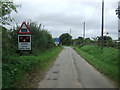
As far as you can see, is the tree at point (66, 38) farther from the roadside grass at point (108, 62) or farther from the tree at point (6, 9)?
the tree at point (6, 9)

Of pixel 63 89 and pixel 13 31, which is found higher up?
pixel 13 31

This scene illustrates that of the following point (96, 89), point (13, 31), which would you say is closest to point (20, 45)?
point (96, 89)

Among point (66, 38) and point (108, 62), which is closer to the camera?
point (108, 62)

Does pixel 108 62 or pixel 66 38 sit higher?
A: pixel 66 38

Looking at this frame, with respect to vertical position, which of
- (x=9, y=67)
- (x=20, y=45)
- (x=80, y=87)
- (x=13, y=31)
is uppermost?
(x=13, y=31)

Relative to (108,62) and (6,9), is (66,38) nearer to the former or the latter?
(108,62)

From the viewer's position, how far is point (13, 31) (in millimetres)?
18734

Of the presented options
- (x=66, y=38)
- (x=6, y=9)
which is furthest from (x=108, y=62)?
(x=66, y=38)

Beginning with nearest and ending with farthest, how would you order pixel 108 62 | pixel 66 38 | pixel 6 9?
pixel 6 9 → pixel 108 62 → pixel 66 38

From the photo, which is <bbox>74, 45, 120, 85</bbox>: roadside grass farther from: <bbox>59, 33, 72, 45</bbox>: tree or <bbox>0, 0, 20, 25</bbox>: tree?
<bbox>59, 33, 72, 45</bbox>: tree

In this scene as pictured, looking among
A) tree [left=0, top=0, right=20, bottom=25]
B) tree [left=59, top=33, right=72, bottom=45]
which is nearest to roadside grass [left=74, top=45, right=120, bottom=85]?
tree [left=0, top=0, right=20, bottom=25]

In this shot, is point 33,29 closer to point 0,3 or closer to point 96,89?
point 0,3

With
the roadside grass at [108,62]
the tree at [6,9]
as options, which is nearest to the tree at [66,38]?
the roadside grass at [108,62]

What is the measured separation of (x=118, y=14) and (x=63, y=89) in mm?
18527
